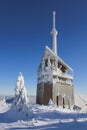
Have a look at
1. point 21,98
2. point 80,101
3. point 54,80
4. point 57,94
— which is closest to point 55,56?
point 54,80

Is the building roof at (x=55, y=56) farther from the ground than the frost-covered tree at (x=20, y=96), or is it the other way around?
the building roof at (x=55, y=56)

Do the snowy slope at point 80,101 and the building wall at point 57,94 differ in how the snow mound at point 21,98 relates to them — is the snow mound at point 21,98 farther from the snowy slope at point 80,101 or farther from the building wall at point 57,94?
the snowy slope at point 80,101

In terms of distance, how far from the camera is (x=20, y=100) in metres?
37.1

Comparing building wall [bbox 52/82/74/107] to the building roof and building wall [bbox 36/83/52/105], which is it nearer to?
building wall [bbox 36/83/52/105]

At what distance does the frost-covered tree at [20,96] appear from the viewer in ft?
113

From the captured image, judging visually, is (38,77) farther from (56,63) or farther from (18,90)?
(18,90)

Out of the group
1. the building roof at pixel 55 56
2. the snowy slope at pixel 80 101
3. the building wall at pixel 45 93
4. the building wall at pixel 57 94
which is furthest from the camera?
the snowy slope at pixel 80 101

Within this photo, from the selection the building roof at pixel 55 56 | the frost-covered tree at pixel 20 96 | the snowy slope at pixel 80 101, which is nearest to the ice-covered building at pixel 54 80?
the building roof at pixel 55 56

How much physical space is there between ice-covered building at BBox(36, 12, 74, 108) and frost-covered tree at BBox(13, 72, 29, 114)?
9019 mm

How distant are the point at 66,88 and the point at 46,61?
25.6ft

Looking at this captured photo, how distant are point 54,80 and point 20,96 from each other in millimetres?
13193

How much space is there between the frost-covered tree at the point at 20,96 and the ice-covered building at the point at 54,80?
9.02 m

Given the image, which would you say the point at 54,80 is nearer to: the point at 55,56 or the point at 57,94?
the point at 57,94

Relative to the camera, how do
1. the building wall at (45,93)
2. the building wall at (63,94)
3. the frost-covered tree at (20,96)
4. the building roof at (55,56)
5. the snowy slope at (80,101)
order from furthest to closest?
the snowy slope at (80,101), the building roof at (55,56), the building wall at (63,94), the building wall at (45,93), the frost-covered tree at (20,96)
